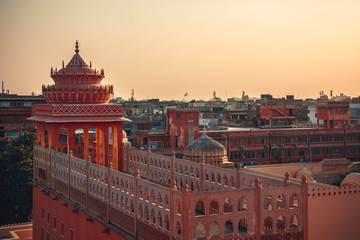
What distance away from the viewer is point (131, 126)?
65.9 metres

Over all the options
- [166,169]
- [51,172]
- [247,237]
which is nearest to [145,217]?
[247,237]

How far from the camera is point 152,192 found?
43.9ft

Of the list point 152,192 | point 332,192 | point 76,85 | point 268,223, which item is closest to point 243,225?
point 268,223

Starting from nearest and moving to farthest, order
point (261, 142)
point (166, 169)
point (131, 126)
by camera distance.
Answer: point (166, 169) → point (261, 142) → point (131, 126)

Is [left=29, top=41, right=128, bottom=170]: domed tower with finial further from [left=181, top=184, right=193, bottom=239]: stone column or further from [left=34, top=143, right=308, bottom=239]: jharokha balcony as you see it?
[left=181, top=184, right=193, bottom=239]: stone column

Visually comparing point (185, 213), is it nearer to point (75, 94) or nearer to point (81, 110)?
point (81, 110)

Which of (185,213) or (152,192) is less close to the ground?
(152,192)

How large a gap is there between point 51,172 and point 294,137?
123ft

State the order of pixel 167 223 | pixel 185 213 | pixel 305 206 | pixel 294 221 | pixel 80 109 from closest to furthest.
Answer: pixel 185 213
pixel 167 223
pixel 305 206
pixel 294 221
pixel 80 109

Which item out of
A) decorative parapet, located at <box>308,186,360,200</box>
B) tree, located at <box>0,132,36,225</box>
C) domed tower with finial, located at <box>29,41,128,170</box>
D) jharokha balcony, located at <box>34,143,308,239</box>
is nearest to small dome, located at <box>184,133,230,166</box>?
jharokha balcony, located at <box>34,143,308,239</box>

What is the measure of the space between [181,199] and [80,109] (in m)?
12.8

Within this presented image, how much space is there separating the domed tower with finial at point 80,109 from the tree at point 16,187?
576 inches

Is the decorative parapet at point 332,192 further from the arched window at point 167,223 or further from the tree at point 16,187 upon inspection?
the tree at point 16,187

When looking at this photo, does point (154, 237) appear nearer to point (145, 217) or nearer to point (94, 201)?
point (145, 217)
